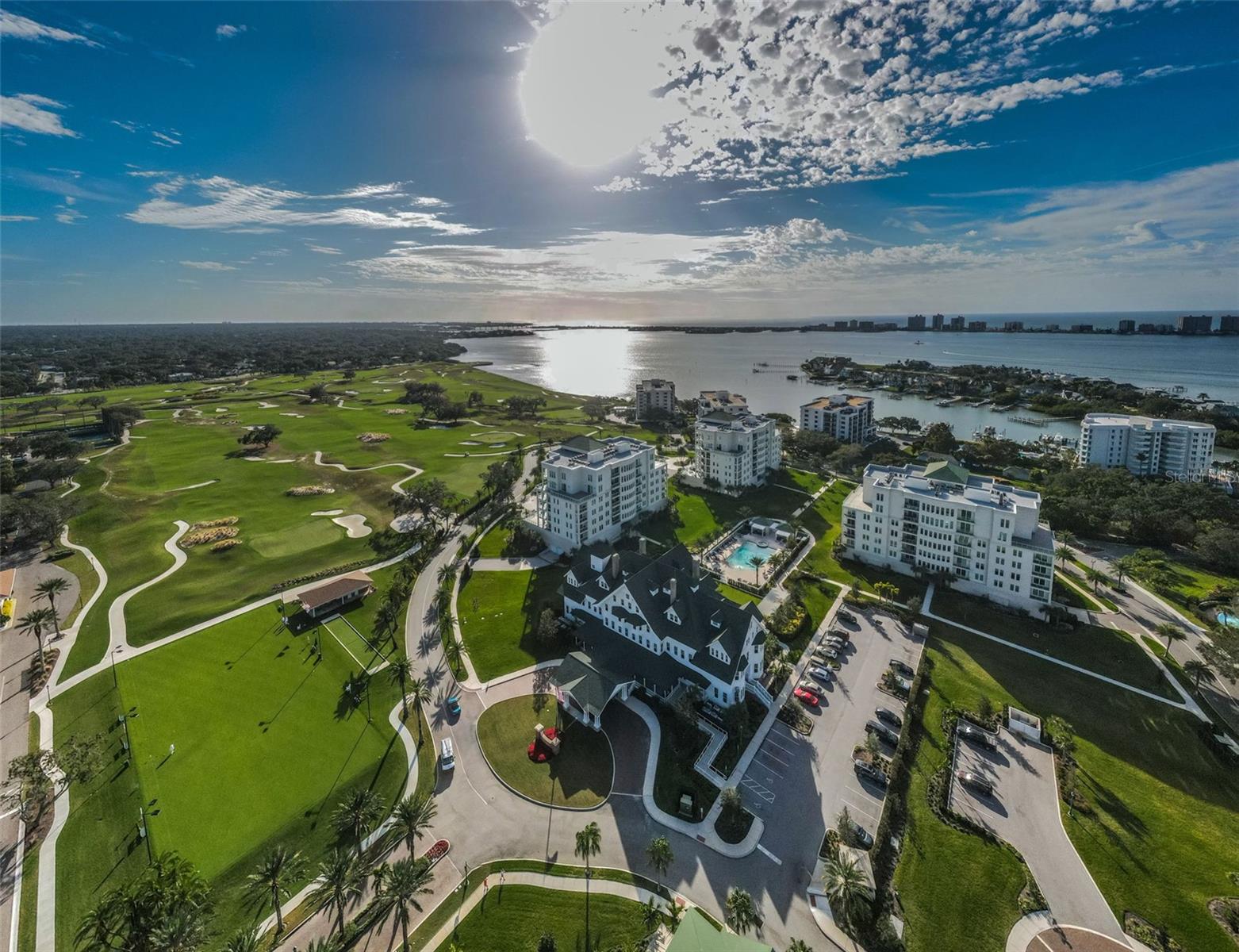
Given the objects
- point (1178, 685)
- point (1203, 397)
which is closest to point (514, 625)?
point (1178, 685)

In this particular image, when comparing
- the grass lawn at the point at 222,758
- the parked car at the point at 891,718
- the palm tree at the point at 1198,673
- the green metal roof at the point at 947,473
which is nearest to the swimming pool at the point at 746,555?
the green metal roof at the point at 947,473

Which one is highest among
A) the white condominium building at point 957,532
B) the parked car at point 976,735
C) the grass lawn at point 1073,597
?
the white condominium building at point 957,532

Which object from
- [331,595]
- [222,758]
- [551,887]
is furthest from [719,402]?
[222,758]

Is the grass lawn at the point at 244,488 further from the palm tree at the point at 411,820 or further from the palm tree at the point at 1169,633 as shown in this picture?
the palm tree at the point at 1169,633

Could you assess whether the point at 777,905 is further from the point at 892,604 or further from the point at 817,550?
the point at 817,550

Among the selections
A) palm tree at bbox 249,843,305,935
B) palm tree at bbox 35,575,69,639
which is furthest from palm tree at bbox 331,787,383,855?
palm tree at bbox 35,575,69,639
